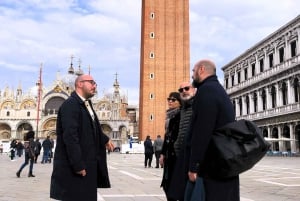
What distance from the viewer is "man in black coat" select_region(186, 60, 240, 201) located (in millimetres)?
3145

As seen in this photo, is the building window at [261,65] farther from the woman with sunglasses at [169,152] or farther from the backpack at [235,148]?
the backpack at [235,148]

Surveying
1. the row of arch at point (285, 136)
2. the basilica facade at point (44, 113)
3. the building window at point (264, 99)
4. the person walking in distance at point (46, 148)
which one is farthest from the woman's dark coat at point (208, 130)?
the basilica facade at point (44, 113)

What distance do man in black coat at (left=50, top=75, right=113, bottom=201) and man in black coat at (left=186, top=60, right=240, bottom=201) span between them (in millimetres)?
1075

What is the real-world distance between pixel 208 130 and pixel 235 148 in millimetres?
290

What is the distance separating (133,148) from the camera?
1875 inches

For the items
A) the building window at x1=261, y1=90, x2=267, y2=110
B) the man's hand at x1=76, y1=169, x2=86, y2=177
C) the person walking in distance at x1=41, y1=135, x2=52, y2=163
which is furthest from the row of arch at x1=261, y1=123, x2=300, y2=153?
the man's hand at x1=76, y1=169, x2=86, y2=177

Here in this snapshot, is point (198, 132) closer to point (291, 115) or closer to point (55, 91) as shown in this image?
point (291, 115)

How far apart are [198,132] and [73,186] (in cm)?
142

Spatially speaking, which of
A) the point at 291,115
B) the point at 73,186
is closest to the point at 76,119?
the point at 73,186

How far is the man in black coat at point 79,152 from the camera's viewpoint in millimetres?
3777

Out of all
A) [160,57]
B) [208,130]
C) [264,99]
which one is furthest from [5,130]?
[208,130]

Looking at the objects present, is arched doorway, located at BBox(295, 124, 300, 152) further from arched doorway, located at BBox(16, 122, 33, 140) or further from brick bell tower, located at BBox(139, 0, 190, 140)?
arched doorway, located at BBox(16, 122, 33, 140)

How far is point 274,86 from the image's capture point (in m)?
35.0

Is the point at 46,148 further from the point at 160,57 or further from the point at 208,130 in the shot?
the point at 160,57
